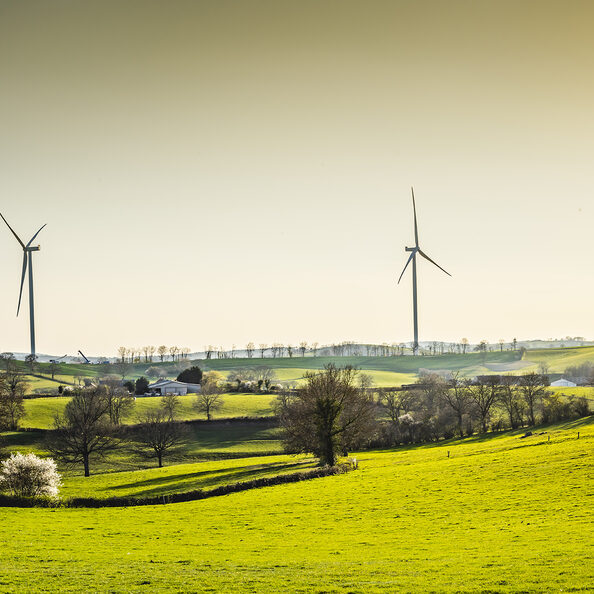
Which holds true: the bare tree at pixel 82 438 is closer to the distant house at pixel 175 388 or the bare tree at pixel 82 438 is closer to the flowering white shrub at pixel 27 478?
the flowering white shrub at pixel 27 478

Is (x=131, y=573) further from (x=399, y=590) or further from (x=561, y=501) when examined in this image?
(x=561, y=501)

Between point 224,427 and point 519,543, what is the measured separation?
293 feet

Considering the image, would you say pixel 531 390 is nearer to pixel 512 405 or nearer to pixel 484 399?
pixel 512 405

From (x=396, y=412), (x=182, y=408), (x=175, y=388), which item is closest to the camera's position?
(x=396, y=412)

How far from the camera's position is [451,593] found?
19.2 metres

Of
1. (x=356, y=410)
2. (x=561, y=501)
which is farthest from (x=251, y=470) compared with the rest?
(x=561, y=501)

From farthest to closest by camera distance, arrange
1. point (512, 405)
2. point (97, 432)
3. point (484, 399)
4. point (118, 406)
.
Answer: point (484, 399) < point (118, 406) < point (512, 405) < point (97, 432)

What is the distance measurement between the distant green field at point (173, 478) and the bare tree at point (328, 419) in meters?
2.24

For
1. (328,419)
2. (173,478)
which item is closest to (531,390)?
(328,419)

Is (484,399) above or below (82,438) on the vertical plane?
above

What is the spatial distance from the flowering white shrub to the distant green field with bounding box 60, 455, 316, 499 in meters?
2.07

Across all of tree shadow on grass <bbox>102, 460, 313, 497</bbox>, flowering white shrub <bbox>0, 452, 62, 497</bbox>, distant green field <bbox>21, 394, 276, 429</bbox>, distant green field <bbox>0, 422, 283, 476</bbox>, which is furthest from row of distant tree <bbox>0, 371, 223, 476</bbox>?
flowering white shrub <bbox>0, 452, 62, 497</bbox>

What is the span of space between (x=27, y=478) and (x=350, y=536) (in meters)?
33.0

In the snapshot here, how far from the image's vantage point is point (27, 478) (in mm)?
54906
